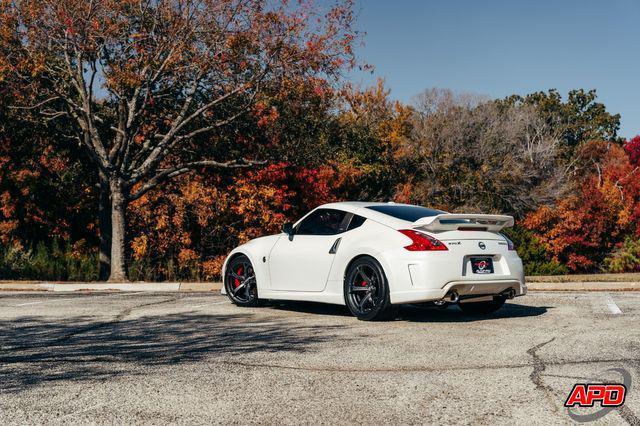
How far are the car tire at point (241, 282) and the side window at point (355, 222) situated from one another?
6.32ft

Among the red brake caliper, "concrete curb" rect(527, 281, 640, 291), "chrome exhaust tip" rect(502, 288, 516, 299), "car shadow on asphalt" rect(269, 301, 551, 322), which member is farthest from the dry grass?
the red brake caliper

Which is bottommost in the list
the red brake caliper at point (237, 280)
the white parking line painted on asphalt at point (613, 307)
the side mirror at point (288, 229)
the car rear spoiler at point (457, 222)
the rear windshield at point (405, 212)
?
the white parking line painted on asphalt at point (613, 307)

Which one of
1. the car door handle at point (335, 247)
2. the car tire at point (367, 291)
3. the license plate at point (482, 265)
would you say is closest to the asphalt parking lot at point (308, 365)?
the car tire at point (367, 291)

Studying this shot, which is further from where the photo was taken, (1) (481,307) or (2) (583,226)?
(2) (583,226)

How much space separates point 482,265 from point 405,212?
130cm

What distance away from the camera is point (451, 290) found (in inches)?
349

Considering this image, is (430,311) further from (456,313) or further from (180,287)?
(180,287)

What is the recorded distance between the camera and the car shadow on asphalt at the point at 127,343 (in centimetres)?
639

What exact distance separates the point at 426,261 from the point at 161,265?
1804cm

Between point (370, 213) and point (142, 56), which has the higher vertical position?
point (142, 56)

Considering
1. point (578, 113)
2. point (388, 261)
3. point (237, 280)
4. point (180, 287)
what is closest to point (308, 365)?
point (388, 261)

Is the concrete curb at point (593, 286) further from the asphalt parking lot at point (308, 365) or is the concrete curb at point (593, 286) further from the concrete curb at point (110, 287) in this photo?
the concrete curb at point (110, 287)

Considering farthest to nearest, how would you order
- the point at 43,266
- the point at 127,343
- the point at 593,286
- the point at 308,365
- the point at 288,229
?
the point at 43,266, the point at 593,286, the point at 288,229, the point at 127,343, the point at 308,365

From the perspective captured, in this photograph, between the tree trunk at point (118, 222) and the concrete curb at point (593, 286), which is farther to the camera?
the tree trunk at point (118, 222)
